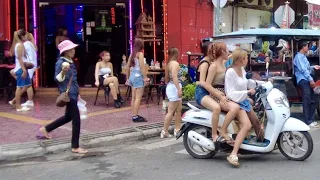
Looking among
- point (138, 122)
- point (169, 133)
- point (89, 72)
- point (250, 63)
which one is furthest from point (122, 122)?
point (89, 72)

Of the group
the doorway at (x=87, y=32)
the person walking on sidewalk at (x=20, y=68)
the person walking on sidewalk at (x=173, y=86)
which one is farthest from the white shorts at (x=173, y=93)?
the doorway at (x=87, y=32)

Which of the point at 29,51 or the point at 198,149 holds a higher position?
the point at 29,51

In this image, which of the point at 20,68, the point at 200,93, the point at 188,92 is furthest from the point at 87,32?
the point at 200,93

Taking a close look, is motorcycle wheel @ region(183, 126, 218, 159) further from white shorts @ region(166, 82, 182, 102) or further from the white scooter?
white shorts @ region(166, 82, 182, 102)

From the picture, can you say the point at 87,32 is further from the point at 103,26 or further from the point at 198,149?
the point at 198,149

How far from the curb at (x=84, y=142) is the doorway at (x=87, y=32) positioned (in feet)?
19.4

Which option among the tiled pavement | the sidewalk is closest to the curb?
the sidewalk

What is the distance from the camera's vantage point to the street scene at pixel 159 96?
6.22m

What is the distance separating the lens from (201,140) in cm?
640

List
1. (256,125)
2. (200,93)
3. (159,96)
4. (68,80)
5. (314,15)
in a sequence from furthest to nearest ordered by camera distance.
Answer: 1. (314,15)
2. (159,96)
3. (68,80)
4. (200,93)
5. (256,125)

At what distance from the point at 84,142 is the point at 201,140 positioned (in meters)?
2.30

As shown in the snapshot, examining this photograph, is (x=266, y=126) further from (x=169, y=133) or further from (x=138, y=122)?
(x=138, y=122)

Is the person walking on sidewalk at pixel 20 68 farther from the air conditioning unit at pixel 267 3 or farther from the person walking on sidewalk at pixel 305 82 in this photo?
the air conditioning unit at pixel 267 3

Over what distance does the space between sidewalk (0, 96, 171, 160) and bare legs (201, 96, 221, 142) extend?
2.27 m
